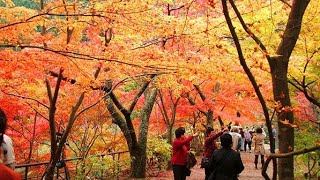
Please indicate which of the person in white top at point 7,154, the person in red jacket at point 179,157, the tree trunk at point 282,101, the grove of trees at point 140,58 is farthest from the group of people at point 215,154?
the person in white top at point 7,154

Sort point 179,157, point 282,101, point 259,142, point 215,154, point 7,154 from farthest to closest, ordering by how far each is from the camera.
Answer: point 259,142
point 179,157
point 215,154
point 282,101
point 7,154

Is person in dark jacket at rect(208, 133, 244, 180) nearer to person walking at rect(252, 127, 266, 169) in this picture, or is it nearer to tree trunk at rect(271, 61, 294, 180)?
tree trunk at rect(271, 61, 294, 180)

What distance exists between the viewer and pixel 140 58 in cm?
857

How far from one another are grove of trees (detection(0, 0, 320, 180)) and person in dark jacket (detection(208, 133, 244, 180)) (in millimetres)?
638

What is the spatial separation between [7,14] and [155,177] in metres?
8.61

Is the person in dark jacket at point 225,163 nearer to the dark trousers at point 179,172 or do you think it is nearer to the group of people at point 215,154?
the group of people at point 215,154

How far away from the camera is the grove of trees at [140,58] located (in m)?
5.07

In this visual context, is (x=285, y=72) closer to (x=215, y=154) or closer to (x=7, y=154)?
(x=215, y=154)

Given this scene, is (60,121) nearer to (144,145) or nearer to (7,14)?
(144,145)

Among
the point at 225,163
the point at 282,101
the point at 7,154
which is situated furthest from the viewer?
the point at 225,163

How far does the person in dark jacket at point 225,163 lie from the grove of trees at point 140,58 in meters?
0.64

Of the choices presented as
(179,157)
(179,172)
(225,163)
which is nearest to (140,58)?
(179,157)

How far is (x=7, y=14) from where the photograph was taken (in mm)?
6945

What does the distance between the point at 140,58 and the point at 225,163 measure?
146 inches
